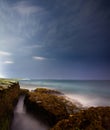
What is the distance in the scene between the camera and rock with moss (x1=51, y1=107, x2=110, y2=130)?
162 inches

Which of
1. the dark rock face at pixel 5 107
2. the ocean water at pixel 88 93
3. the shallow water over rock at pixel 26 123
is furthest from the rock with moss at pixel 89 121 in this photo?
the ocean water at pixel 88 93

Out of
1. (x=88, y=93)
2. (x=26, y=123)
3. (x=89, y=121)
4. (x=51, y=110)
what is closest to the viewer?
(x=89, y=121)

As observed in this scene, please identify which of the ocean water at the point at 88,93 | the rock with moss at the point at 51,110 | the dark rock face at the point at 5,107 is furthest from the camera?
the ocean water at the point at 88,93

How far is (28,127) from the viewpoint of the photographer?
6688 millimetres

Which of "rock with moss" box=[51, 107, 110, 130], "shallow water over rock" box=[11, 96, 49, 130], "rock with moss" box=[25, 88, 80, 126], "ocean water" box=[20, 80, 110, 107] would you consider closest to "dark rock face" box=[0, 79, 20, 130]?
"shallow water over rock" box=[11, 96, 49, 130]

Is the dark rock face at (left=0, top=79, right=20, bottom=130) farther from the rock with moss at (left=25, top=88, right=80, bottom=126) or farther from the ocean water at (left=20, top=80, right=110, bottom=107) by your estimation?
the ocean water at (left=20, top=80, right=110, bottom=107)

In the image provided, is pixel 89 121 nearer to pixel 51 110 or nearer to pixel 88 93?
pixel 51 110

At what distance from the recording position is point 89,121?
4.28m

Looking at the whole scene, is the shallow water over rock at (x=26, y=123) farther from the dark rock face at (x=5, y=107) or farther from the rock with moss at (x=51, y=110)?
the dark rock face at (x=5, y=107)

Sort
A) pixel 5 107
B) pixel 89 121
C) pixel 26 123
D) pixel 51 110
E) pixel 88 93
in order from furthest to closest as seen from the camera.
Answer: pixel 88 93 < pixel 26 123 < pixel 51 110 < pixel 5 107 < pixel 89 121

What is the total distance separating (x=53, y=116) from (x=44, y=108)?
814 mm

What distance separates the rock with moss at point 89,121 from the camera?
4.13m

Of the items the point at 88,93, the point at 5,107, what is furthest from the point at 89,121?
the point at 88,93

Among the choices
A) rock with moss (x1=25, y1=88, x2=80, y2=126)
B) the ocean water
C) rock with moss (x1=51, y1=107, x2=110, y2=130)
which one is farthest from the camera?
the ocean water
